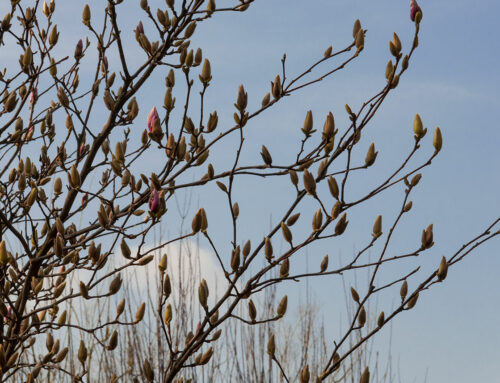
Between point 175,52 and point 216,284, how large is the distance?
223cm

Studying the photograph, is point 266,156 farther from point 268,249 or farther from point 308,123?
point 268,249

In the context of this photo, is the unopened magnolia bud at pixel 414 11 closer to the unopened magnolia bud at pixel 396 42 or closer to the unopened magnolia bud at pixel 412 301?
the unopened magnolia bud at pixel 396 42

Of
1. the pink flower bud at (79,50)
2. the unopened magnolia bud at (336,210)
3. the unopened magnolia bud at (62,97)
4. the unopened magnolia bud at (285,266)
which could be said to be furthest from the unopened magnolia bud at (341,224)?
the pink flower bud at (79,50)

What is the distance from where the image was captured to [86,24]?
1938mm

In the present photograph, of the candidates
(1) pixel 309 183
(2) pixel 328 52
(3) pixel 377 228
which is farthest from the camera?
(2) pixel 328 52

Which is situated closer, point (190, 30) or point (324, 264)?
point (324, 264)

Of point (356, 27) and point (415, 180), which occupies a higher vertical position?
point (356, 27)

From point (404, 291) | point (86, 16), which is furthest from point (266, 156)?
point (86, 16)

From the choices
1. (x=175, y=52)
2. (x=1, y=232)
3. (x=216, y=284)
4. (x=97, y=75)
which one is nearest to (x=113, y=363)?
(x=216, y=284)

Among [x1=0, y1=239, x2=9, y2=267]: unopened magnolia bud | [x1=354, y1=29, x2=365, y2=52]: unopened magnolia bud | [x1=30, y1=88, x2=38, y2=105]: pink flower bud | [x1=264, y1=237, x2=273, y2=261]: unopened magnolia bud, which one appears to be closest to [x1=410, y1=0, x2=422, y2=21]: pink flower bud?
[x1=354, y1=29, x2=365, y2=52]: unopened magnolia bud

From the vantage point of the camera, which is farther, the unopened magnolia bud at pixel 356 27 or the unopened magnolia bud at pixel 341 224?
the unopened magnolia bud at pixel 356 27

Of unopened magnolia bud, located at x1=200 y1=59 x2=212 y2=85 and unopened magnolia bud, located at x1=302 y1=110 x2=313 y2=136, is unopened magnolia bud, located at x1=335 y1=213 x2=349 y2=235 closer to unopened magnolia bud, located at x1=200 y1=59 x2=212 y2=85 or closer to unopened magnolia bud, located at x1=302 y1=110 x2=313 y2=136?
unopened magnolia bud, located at x1=302 y1=110 x2=313 y2=136

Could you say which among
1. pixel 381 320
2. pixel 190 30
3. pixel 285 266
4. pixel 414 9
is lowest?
pixel 381 320

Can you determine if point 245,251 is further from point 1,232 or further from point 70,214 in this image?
point 1,232
